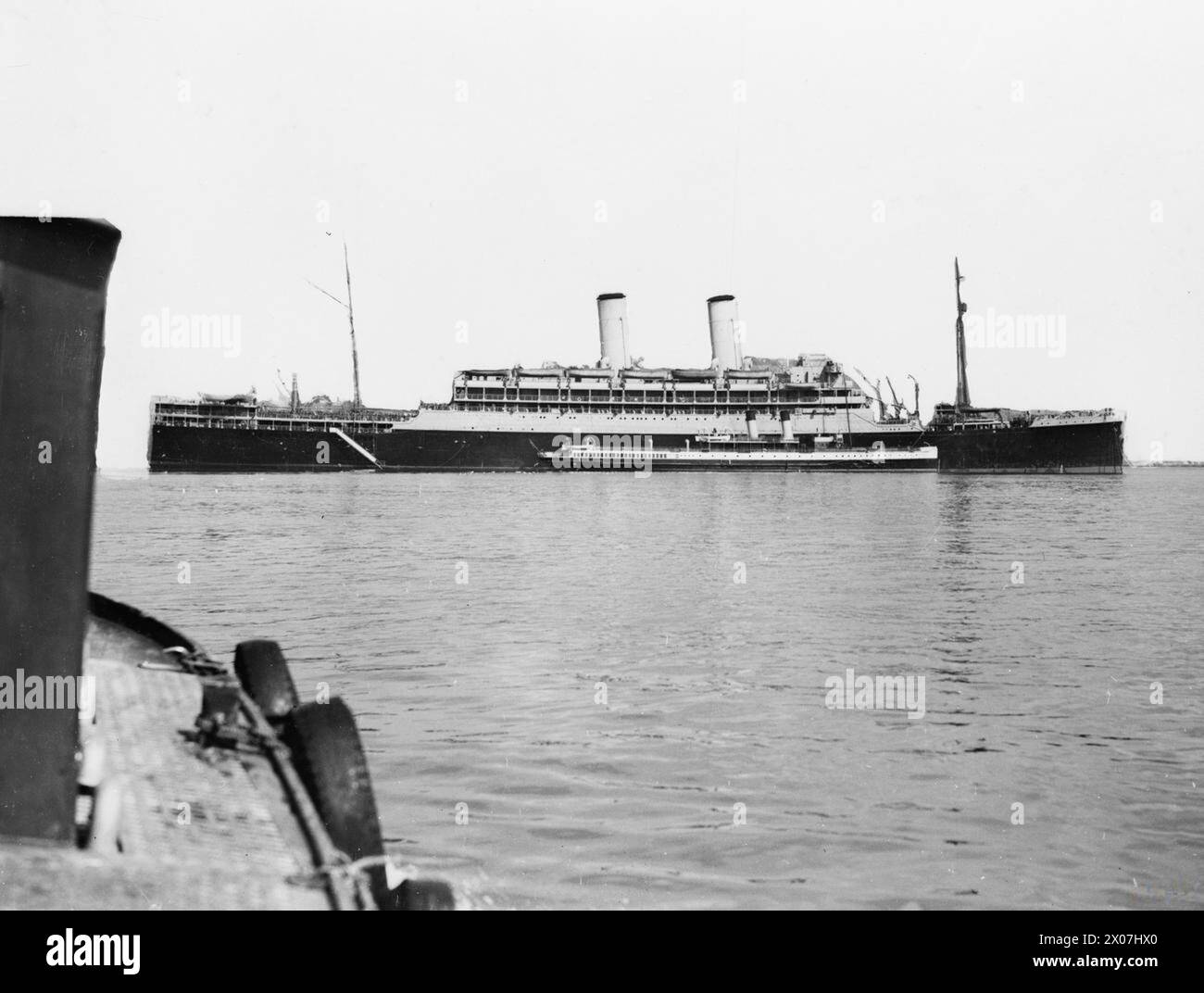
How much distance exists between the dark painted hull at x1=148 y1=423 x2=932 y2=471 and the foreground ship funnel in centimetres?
6991

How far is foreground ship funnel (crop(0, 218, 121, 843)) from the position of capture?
7.70 ft

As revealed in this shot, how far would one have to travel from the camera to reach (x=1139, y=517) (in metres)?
33.1

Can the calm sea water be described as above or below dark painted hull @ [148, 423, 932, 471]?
below

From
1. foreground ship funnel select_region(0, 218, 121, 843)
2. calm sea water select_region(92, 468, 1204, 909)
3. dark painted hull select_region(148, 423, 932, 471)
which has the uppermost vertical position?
dark painted hull select_region(148, 423, 932, 471)

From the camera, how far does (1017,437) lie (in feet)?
225

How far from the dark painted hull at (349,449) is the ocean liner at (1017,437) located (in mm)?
2823

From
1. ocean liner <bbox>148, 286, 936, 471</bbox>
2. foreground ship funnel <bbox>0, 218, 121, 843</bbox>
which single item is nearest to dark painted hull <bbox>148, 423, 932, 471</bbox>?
ocean liner <bbox>148, 286, 936, 471</bbox>

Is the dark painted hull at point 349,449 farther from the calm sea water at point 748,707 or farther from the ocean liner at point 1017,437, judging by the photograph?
the calm sea water at point 748,707

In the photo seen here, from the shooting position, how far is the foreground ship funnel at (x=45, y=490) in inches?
92.4

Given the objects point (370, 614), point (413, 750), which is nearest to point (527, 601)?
point (370, 614)

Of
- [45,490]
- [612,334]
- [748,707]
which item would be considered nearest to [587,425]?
[612,334]

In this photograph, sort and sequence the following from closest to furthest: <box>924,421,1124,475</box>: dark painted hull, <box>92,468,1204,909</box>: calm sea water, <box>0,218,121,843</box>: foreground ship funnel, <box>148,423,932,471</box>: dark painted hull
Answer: <box>0,218,121,843</box>: foreground ship funnel
<box>92,468,1204,909</box>: calm sea water
<box>924,421,1124,475</box>: dark painted hull
<box>148,423,932,471</box>: dark painted hull

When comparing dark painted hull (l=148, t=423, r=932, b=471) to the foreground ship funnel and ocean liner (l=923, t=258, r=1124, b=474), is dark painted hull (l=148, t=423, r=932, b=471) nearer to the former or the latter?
ocean liner (l=923, t=258, r=1124, b=474)
